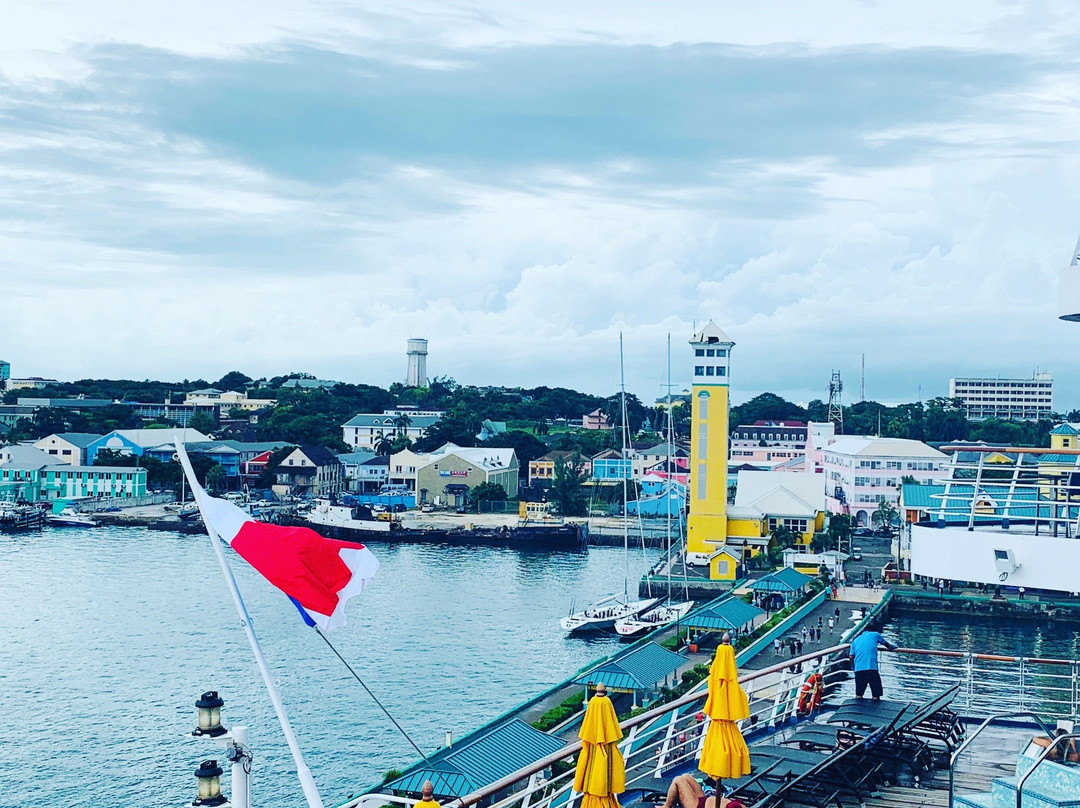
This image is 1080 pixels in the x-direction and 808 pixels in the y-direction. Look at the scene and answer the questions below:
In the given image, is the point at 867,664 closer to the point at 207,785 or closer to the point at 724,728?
the point at 724,728

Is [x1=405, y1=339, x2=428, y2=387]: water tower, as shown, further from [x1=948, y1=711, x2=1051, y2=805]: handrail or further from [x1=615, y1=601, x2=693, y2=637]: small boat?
[x1=948, y1=711, x2=1051, y2=805]: handrail

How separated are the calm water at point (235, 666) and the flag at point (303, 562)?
11.5 meters

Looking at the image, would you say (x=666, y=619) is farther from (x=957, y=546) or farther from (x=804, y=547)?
(x=957, y=546)

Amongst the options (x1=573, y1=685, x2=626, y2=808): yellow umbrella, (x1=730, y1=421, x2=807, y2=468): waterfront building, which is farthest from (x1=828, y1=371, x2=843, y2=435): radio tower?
(x1=573, y1=685, x2=626, y2=808): yellow umbrella

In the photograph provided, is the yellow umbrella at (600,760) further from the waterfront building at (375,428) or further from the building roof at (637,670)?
the waterfront building at (375,428)

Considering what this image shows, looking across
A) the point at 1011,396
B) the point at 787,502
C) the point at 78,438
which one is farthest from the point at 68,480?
the point at 1011,396

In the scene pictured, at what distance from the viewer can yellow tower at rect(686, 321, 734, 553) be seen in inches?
1310

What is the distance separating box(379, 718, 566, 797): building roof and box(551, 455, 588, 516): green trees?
129ft

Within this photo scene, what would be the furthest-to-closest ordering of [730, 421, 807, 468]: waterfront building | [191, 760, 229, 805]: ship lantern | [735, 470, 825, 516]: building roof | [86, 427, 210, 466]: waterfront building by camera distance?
[730, 421, 807, 468]: waterfront building, [86, 427, 210, 466]: waterfront building, [735, 470, 825, 516]: building roof, [191, 760, 229, 805]: ship lantern

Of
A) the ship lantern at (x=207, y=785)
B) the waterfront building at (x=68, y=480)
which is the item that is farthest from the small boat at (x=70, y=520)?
the ship lantern at (x=207, y=785)

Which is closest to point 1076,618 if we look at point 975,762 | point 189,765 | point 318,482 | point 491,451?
point 189,765

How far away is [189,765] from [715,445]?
20029mm

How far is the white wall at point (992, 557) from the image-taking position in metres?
5.63

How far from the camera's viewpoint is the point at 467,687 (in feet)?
70.0
